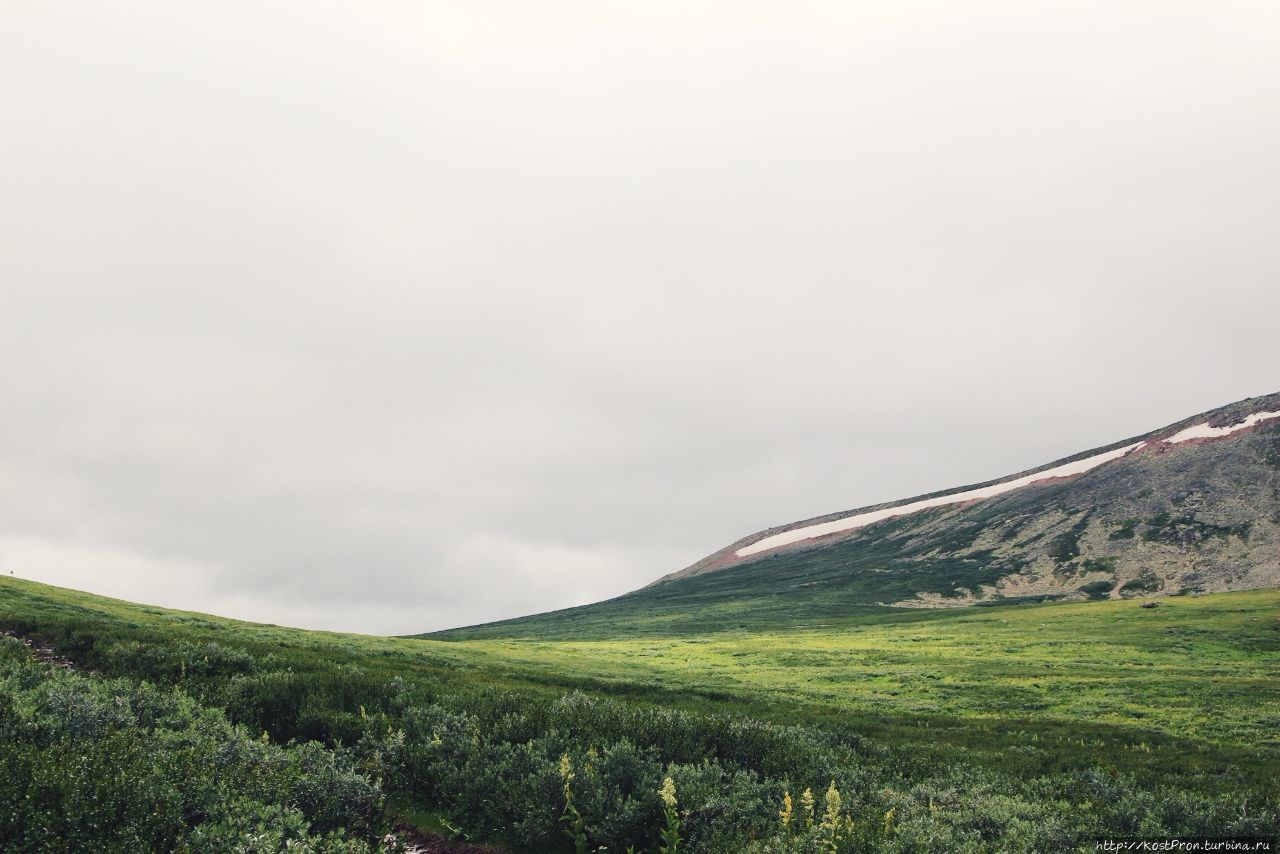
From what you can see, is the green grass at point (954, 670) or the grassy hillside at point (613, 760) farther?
the green grass at point (954, 670)

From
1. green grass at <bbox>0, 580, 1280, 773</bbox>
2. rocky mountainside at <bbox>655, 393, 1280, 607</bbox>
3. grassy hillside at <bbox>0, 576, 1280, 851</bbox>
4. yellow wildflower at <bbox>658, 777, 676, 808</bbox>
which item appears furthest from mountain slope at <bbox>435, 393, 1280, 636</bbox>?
yellow wildflower at <bbox>658, 777, 676, 808</bbox>

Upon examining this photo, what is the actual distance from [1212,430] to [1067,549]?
61.9 meters

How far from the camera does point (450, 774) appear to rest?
37.1ft

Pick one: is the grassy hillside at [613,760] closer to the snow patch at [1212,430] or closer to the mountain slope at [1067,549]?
the mountain slope at [1067,549]

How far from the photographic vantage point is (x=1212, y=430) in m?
166

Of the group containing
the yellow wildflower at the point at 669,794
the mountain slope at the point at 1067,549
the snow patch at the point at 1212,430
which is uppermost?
the snow patch at the point at 1212,430

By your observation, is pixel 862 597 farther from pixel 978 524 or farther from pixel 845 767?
pixel 845 767

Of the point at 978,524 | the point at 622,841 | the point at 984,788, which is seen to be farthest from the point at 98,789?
the point at 978,524

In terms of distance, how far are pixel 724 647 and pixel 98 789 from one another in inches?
3007

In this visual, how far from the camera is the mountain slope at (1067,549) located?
120 m

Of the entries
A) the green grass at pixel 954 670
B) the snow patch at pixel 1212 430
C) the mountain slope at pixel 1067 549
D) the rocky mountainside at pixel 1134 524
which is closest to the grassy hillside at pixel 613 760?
the green grass at pixel 954 670

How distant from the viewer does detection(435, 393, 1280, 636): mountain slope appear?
120188 mm

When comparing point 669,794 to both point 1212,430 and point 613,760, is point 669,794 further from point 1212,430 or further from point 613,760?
point 1212,430

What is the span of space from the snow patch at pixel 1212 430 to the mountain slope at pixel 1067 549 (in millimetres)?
404
